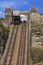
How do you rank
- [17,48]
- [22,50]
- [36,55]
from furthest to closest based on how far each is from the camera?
[17,48]
[22,50]
[36,55]

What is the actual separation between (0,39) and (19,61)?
7.53m

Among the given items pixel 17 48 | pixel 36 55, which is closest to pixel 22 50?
pixel 17 48

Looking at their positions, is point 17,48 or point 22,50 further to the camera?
point 17,48

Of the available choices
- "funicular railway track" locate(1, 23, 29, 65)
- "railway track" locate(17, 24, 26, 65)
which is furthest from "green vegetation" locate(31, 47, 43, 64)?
"railway track" locate(17, 24, 26, 65)

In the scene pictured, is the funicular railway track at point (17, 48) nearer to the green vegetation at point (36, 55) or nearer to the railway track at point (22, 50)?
the railway track at point (22, 50)

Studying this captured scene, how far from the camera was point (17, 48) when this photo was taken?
3422 centimetres

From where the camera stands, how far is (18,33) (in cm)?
4112

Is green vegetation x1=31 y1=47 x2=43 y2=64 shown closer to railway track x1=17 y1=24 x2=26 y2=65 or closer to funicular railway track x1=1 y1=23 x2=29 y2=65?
funicular railway track x1=1 y1=23 x2=29 y2=65

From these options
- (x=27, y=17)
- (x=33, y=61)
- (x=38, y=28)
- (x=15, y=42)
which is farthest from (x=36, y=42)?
(x=27, y=17)

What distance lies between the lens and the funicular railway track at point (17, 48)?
30.2 m

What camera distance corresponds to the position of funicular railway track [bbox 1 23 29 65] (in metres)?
30.2

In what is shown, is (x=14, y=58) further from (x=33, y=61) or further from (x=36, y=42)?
(x=36, y=42)

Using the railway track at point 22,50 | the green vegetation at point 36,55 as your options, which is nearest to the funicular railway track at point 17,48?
the railway track at point 22,50

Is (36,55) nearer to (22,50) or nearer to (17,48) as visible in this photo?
(22,50)
